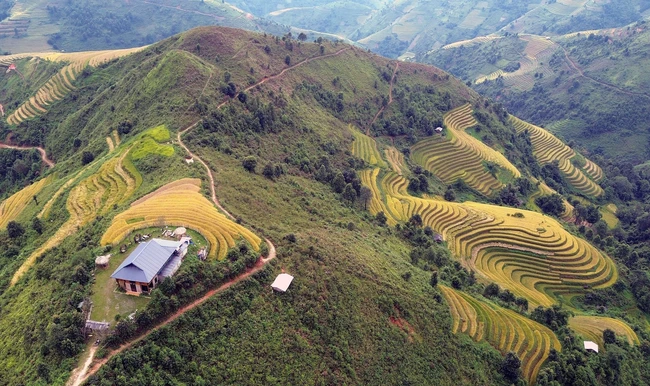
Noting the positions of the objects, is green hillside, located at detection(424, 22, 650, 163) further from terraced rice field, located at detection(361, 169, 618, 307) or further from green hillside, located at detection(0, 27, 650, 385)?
terraced rice field, located at detection(361, 169, 618, 307)

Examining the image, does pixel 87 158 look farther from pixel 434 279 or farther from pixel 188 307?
pixel 434 279

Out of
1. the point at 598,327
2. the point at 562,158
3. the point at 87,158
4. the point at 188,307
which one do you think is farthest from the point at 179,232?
the point at 562,158

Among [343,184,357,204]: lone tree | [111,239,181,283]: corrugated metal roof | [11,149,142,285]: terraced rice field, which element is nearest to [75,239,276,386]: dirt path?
[111,239,181,283]: corrugated metal roof

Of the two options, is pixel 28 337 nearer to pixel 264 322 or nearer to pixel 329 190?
pixel 264 322

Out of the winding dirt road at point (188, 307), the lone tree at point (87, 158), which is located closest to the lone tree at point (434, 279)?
the winding dirt road at point (188, 307)

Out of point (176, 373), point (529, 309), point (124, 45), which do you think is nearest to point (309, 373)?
point (176, 373)

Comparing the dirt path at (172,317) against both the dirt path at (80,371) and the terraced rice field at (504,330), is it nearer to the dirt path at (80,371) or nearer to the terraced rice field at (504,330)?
the dirt path at (80,371)
